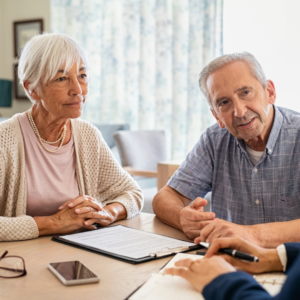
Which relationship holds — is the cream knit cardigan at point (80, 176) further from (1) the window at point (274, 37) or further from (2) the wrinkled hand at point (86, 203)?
(1) the window at point (274, 37)

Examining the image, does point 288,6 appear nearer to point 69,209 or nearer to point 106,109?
point 106,109

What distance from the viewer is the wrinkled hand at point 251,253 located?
0.82 metres

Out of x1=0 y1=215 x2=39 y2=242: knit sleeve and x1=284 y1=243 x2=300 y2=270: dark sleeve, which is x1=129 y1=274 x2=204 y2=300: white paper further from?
x1=0 y1=215 x2=39 y2=242: knit sleeve

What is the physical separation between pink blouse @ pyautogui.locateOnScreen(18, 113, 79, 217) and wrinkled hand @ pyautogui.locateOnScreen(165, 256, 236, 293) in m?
0.80

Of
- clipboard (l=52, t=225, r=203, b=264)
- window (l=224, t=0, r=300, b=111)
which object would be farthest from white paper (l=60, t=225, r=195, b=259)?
window (l=224, t=0, r=300, b=111)

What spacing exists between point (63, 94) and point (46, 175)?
12.4 inches

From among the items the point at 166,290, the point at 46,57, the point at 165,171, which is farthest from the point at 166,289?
the point at 165,171

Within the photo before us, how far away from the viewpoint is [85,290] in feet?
2.48

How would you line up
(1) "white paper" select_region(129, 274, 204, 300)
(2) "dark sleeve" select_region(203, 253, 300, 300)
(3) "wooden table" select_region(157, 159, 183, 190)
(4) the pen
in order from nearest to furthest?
(2) "dark sleeve" select_region(203, 253, 300, 300), (1) "white paper" select_region(129, 274, 204, 300), (4) the pen, (3) "wooden table" select_region(157, 159, 183, 190)

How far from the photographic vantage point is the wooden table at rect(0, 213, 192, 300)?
2.43 ft

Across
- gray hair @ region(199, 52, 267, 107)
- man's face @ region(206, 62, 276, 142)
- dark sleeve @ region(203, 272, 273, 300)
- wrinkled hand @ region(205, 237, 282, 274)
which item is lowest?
wrinkled hand @ region(205, 237, 282, 274)

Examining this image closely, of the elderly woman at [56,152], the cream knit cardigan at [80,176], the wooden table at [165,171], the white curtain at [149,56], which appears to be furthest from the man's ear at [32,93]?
the white curtain at [149,56]

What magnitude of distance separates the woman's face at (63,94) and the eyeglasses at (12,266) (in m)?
0.67

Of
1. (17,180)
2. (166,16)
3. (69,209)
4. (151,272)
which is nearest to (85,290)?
(151,272)
